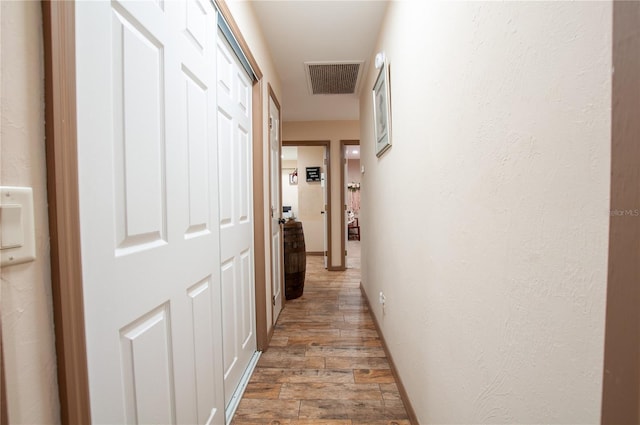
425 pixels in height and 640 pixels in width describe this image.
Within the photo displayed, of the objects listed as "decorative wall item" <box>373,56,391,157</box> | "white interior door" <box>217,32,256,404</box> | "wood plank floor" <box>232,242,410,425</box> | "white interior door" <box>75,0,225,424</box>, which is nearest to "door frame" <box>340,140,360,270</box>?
"wood plank floor" <box>232,242,410,425</box>

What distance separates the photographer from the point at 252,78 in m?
1.89

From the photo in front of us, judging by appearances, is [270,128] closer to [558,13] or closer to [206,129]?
[206,129]

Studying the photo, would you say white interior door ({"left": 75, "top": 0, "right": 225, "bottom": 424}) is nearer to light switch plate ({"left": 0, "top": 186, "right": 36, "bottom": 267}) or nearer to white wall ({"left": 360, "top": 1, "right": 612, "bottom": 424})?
light switch plate ({"left": 0, "top": 186, "right": 36, "bottom": 267})

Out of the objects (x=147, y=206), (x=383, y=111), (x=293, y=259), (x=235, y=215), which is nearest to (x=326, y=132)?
(x=293, y=259)

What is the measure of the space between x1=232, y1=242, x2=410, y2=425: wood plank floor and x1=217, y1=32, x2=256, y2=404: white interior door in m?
0.18

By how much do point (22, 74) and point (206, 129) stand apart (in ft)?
2.21

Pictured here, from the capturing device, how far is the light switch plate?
0.40 metres

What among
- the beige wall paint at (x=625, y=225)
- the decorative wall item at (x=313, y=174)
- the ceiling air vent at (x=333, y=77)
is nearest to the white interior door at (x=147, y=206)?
the beige wall paint at (x=625, y=225)

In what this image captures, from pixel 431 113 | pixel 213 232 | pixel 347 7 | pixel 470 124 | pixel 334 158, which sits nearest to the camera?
pixel 470 124

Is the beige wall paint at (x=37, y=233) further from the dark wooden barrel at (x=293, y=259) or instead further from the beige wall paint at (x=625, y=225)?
the dark wooden barrel at (x=293, y=259)

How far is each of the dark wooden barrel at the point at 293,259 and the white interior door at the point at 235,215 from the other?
1092mm

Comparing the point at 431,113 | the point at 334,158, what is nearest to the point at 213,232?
the point at 431,113

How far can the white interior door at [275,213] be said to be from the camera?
2352 mm

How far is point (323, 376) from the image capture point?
170 cm
